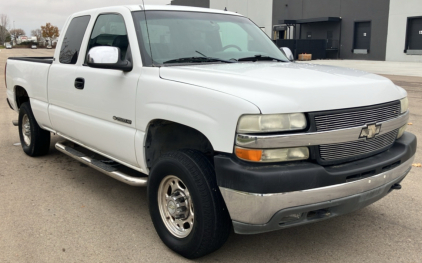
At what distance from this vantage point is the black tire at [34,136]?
19.4 feet

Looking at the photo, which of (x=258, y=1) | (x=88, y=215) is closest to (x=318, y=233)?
(x=88, y=215)

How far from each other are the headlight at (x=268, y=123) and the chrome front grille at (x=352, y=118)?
0.58 feet

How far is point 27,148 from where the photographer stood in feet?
20.7

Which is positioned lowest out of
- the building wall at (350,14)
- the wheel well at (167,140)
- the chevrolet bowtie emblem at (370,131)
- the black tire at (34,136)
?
the black tire at (34,136)

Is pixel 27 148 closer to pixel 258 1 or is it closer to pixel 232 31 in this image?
pixel 232 31

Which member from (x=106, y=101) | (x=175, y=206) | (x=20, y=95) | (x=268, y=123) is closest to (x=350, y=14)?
(x=20, y=95)

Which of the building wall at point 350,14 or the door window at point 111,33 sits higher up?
the building wall at point 350,14

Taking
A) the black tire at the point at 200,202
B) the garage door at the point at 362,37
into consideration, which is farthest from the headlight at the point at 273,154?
the garage door at the point at 362,37

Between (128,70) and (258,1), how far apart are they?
41.1 m

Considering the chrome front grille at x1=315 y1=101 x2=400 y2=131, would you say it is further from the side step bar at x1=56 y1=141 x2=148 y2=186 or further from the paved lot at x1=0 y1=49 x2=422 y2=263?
the side step bar at x1=56 y1=141 x2=148 y2=186

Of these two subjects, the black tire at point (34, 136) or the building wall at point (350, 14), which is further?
the building wall at point (350, 14)

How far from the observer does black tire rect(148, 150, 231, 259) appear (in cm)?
292

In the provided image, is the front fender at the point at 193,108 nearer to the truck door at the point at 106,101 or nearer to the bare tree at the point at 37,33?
the truck door at the point at 106,101

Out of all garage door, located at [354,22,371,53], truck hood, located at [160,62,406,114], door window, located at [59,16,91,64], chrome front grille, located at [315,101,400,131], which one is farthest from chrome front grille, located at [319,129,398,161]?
garage door, located at [354,22,371,53]
